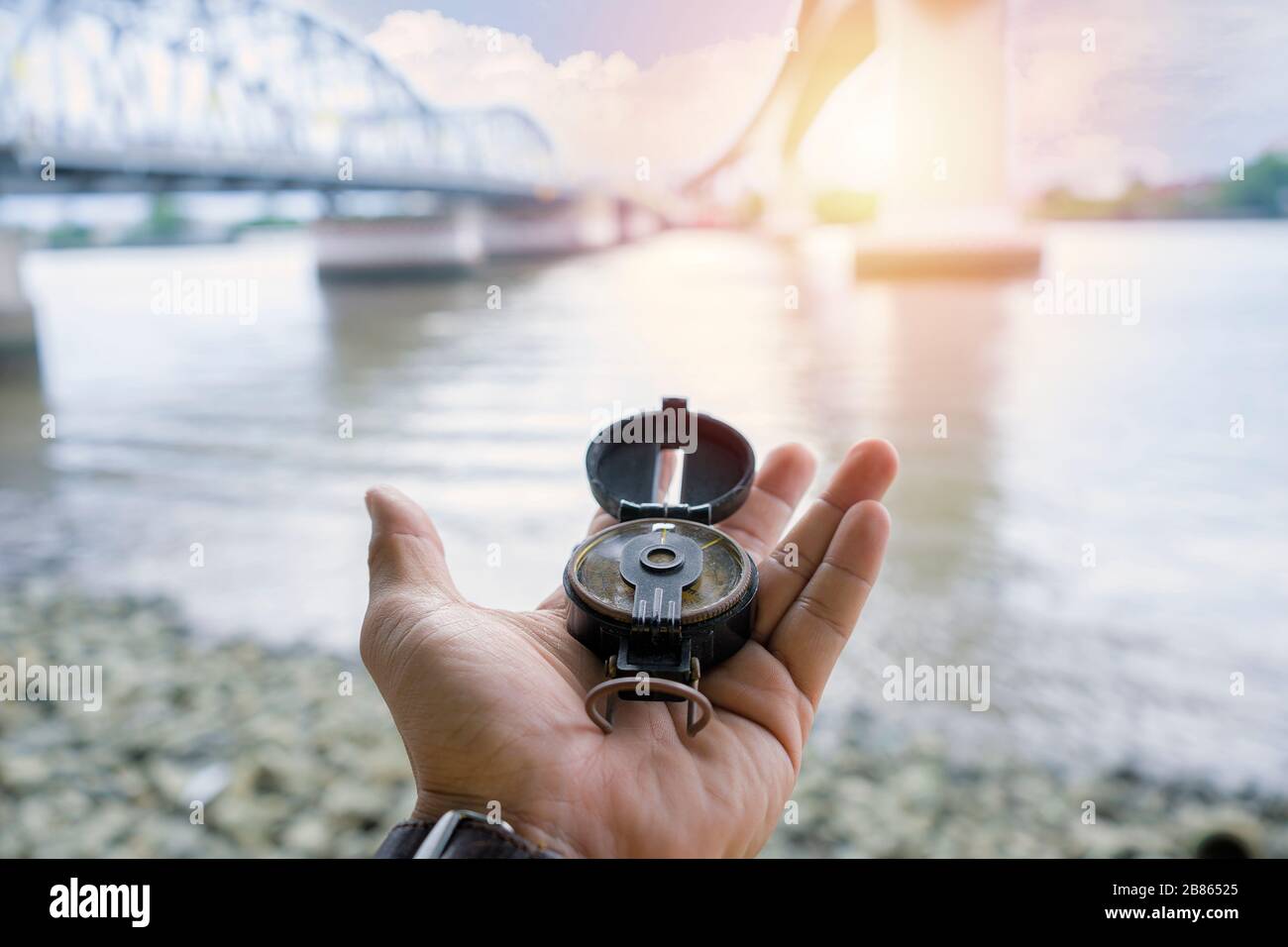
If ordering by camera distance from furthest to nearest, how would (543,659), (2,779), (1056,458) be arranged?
(1056,458) < (2,779) < (543,659)

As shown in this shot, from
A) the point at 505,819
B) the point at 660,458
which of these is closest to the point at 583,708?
the point at 505,819

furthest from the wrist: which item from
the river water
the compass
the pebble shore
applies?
the river water

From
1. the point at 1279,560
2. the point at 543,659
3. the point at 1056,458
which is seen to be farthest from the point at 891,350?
the point at 543,659

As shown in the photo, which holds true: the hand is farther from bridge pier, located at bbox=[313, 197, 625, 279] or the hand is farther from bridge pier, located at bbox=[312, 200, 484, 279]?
bridge pier, located at bbox=[312, 200, 484, 279]

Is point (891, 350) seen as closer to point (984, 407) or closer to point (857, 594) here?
point (984, 407)

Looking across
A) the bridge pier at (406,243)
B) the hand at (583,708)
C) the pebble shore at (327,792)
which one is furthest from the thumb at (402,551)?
the bridge pier at (406,243)

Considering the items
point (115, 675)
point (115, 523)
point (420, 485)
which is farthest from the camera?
point (420, 485)
